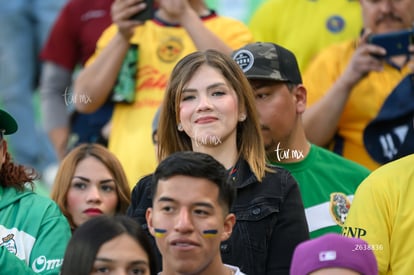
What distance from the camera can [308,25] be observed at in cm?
862

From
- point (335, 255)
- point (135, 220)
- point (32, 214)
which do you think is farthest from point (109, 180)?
point (335, 255)

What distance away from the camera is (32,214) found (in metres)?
6.23

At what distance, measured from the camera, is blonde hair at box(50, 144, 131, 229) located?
7324mm

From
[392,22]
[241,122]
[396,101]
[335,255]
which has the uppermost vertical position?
[392,22]

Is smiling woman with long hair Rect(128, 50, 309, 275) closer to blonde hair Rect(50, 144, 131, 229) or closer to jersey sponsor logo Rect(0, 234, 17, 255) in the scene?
jersey sponsor logo Rect(0, 234, 17, 255)

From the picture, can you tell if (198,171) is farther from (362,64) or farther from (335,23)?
(335,23)

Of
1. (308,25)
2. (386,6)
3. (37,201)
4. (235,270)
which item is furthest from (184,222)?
(308,25)

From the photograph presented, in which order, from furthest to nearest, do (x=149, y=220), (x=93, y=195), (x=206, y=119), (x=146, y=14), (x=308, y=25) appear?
(x=308, y=25), (x=146, y=14), (x=93, y=195), (x=206, y=119), (x=149, y=220)

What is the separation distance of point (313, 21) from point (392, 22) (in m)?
0.80

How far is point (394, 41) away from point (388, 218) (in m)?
2.02

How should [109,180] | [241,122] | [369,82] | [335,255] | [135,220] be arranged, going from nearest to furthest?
[335,255] < [135,220] < [241,122] < [109,180] < [369,82]

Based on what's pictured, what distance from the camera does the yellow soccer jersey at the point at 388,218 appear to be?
5.90 m

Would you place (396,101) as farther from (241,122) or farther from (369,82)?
(241,122)

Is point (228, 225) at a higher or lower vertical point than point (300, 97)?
lower
